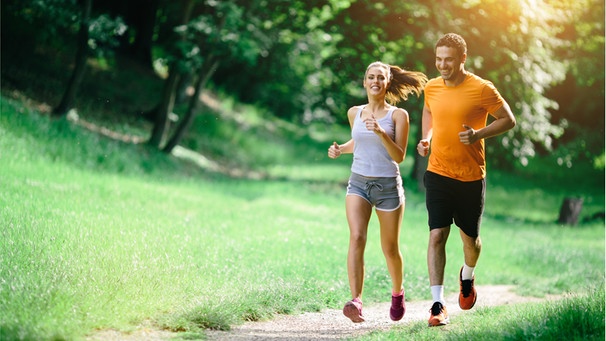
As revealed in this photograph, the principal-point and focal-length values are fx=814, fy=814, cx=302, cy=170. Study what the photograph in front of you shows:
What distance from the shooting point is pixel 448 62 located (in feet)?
24.5

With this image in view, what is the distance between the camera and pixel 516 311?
773 centimetres

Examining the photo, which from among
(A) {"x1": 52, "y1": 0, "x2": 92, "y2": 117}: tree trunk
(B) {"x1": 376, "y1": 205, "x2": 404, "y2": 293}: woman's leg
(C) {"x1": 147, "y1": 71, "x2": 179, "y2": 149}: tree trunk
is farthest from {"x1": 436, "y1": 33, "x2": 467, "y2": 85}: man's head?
(C) {"x1": 147, "y1": 71, "x2": 179, "y2": 149}: tree trunk

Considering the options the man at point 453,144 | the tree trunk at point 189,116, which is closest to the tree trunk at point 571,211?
the tree trunk at point 189,116

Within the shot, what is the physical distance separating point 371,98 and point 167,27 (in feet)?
78.5

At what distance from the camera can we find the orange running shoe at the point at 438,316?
7281 mm

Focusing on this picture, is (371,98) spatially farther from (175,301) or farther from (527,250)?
(527,250)

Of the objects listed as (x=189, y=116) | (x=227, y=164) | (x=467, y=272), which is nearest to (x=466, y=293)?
(x=467, y=272)

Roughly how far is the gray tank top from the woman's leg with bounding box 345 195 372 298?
285 millimetres

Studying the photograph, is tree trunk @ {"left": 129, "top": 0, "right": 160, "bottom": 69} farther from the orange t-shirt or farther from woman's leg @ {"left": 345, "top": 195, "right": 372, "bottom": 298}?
woman's leg @ {"left": 345, "top": 195, "right": 372, "bottom": 298}

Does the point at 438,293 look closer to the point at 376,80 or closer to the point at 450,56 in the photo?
the point at 376,80

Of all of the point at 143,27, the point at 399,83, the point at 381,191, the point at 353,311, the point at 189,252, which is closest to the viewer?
the point at 353,311

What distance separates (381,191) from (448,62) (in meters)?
1.34

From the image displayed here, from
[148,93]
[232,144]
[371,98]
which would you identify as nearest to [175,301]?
[371,98]

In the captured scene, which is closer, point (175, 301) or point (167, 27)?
point (175, 301)
